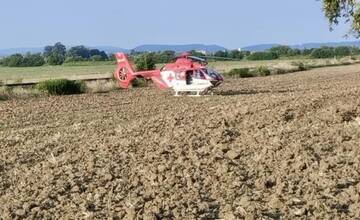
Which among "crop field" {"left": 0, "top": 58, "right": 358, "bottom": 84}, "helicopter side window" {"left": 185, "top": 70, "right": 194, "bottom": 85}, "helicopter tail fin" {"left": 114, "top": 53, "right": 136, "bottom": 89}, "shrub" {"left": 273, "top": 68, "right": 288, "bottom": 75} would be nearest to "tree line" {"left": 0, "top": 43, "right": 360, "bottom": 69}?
"crop field" {"left": 0, "top": 58, "right": 358, "bottom": 84}

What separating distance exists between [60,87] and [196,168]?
2697 centimetres

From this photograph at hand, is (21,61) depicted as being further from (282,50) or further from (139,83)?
(139,83)

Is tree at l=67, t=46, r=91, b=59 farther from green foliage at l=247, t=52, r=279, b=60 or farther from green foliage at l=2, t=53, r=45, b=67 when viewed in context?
green foliage at l=247, t=52, r=279, b=60

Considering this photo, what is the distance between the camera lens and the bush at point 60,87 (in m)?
35.9

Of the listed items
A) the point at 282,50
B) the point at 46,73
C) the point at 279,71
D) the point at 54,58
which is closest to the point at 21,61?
the point at 54,58

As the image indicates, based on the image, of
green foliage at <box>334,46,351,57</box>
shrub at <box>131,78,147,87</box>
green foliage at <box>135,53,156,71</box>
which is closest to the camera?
shrub at <box>131,78,147,87</box>

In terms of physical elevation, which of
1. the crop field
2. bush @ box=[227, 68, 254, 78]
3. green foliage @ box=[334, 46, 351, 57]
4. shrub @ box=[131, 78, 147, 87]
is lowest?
green foliage @ box=[334, 46, 351, 57]

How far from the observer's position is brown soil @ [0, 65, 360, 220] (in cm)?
804

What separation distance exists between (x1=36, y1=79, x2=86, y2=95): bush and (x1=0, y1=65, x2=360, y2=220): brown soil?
726 inches

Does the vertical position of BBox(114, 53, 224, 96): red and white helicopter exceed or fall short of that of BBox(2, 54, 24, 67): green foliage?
it exceeds it

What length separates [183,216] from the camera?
7.57 m

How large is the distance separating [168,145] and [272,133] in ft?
6.81

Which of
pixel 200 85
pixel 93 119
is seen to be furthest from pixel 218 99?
pixel 93 119

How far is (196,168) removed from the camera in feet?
33.1
